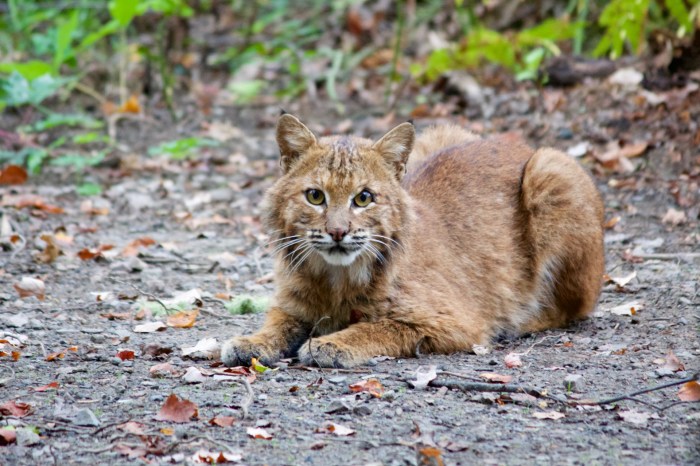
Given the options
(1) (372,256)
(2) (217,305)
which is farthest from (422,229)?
(2) (217,305)

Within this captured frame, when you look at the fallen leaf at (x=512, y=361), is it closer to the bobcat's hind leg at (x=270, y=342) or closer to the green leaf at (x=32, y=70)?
the bobcat's hind leg at (x=270, y=342)

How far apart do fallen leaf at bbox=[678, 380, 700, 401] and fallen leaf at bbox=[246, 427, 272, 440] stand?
212 centimetres

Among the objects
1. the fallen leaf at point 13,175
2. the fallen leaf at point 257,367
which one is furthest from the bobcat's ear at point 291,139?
the fallen leaf at point 13,175

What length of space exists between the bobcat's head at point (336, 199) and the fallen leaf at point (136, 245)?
2480 millimetres

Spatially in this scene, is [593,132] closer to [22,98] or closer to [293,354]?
[293,354]

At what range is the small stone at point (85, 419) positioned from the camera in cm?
418

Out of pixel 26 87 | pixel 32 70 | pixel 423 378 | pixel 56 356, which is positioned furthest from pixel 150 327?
pixel 32 70

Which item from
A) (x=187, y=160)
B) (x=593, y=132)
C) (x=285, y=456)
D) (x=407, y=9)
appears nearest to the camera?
(x=285, y=456)

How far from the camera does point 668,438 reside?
4121 millimetres

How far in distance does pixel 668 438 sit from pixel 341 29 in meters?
11.3

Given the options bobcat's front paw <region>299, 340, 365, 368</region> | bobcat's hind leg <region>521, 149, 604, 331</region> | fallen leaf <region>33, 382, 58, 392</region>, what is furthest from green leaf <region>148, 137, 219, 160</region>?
fallen leaf <region>33, 382, 58, 392</region>

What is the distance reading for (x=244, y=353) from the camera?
5.29 metres

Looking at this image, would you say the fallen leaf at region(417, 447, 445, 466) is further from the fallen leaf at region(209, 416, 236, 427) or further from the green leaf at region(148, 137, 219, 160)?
the green leaf at region(148, 137, 219, 160)

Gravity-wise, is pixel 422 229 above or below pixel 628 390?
above
